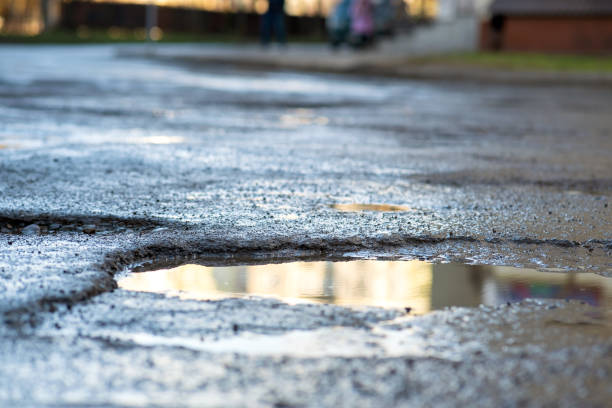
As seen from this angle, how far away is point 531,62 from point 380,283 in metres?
16.0

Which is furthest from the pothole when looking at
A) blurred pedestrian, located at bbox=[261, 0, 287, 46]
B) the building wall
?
blurred pedestrian, located at bbox=[261, 0, 287, 46]

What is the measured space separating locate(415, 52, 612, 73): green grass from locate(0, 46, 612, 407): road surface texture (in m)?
8.80

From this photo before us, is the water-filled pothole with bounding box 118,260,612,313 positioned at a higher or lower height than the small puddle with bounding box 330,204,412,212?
higher

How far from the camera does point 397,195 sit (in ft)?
16.1

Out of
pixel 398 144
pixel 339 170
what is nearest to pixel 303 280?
pixel 339 170

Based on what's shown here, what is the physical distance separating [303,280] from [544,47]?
20.8 m

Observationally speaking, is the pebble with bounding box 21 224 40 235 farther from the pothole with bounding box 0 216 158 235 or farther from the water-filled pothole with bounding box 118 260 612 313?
the water-filled pothole with bounding box 118 260 612 313

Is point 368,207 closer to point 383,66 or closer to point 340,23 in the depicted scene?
point 383,66

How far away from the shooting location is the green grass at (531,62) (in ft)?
56.9

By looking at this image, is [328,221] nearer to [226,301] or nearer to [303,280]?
[303,280]

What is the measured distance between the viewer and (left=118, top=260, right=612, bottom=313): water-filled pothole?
300 cm

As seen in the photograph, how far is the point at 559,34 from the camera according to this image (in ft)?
74.8

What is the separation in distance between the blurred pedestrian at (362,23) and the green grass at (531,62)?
145 inches

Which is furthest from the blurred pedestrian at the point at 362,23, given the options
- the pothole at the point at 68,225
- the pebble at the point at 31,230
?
the pebble at the point at 31,230
